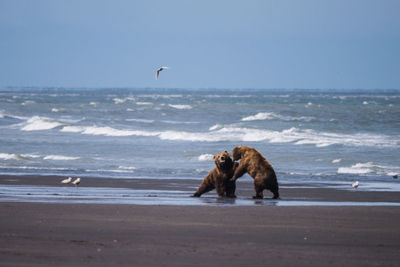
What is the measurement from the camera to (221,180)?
1436 centimetres

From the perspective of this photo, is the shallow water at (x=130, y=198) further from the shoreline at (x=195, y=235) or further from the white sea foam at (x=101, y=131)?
the white sea foam at (x=101, y=131)

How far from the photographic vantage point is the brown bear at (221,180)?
1437 centimetres

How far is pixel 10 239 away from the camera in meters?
8.40

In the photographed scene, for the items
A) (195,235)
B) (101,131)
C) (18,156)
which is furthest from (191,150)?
(195,235)

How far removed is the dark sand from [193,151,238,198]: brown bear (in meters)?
2.21

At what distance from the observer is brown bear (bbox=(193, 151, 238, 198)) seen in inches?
566

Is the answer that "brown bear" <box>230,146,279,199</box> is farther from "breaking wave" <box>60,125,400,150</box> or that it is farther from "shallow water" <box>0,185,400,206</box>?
"breaking wave" <box>60,125,400,150</box>

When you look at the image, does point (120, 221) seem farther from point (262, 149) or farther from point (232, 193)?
point (262, 149)

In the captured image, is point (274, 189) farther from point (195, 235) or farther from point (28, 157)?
point (28, 157)

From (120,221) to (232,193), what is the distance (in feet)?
15.5

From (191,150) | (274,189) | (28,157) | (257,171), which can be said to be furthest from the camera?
(191,150)

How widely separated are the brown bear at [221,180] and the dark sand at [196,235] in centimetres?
221

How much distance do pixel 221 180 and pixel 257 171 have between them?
2.23 feet

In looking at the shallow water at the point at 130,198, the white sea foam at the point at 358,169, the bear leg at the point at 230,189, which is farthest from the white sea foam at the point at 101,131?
the bear leg at the point at 230,189
